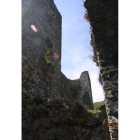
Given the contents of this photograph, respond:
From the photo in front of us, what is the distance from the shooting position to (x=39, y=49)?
6.21 meters

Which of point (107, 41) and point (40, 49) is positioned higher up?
point (40, 49)

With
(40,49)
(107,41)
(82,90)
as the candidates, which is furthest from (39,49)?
(82,90)

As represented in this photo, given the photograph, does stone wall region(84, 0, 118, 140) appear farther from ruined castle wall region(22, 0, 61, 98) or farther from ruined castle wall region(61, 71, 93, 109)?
ruined castle wall region(61, 71, 93, 109)

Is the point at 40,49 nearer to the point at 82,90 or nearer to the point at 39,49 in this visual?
the point at 39,49

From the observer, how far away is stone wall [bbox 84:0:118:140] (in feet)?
6.23

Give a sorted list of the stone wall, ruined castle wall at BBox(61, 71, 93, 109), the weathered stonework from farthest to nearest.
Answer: ruined castle wall at BBox(61, 71, 93, 109), the weathered stonework, the stone wall

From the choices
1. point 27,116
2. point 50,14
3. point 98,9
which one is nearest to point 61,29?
point 50,14

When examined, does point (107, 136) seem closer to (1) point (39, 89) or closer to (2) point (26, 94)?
(2) point (26, 94)

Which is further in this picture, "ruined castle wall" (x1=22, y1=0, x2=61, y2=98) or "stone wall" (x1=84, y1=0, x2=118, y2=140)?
"ruined castle wall" (x1=22, y1=0, x2=61, y2=98)

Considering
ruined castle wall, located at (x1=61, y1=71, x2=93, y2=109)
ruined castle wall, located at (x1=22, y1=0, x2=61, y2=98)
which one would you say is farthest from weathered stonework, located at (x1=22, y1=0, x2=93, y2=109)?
ruined castle wall, located at (x1=61, y1=71, x2=93, y2=109)

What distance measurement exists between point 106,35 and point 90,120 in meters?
2.62

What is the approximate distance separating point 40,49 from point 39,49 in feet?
0.30

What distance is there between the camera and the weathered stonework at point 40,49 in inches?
202

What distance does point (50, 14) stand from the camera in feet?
25.8
